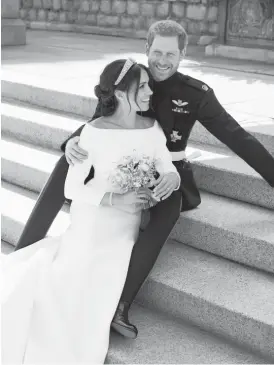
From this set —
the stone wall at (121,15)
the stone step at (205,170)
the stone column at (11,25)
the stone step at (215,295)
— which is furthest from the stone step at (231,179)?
the stone wall at (121,15)

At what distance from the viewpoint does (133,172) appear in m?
2.70

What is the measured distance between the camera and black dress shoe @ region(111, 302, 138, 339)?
2686mm

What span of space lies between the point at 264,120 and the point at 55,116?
1.58 metres

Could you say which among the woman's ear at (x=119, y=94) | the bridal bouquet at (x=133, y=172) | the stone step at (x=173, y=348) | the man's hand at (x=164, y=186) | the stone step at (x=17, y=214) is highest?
the woman's ear at (x=119, y=94)

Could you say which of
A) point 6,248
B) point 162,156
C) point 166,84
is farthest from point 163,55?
point 6,248

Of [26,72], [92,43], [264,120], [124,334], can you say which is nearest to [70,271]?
[124,334]

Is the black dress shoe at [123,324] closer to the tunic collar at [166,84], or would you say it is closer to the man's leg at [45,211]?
the man's leg at [45,211]

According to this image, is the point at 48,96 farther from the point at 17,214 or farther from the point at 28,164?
the point at 17,214

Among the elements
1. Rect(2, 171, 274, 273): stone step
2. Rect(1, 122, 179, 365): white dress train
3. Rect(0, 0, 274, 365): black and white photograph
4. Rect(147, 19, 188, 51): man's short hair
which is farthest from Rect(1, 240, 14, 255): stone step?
Rect(147, 19, 188, 51): man's short hair

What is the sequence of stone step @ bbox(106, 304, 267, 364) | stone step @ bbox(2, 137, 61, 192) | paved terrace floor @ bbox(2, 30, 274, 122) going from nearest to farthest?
stone step @ bbox(106, 304, 267, 364), stone step @ bbox(2, 137, 61, 192), paved terrace floor @ bbox(2, 30, 274, 122)

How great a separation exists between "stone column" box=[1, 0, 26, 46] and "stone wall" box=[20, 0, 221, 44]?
2.42 metres

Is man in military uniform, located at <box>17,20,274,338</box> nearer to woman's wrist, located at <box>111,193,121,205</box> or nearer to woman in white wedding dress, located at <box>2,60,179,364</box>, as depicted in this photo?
woman in white wedding dress, located at <box>2,60,179,364</box>

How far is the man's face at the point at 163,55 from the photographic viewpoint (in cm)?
293

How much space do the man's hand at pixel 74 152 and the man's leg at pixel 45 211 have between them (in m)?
0.22
